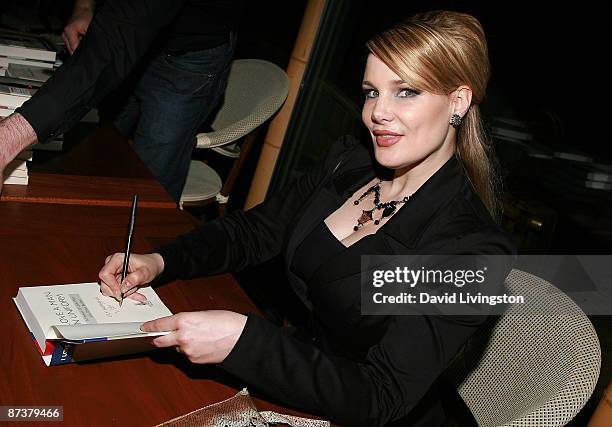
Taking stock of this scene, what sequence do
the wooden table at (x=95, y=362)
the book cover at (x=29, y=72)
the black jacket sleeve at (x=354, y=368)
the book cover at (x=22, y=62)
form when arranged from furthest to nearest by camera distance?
the book cover at (x=22, y=62)
the book cover at (x=29, y=72)
the black jacket sleeve at (x=354, y=368)
the wooden table at (x=95, y=362)

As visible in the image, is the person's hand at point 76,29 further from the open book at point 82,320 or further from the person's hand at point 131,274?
the open book at point 82,320

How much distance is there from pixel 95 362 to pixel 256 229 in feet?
2.49

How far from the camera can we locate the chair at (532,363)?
146cm

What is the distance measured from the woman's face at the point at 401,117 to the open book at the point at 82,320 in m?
0.59

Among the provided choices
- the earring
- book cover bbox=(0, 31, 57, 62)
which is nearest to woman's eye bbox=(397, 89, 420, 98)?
the earring

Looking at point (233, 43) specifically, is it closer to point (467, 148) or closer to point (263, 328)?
point (467, 148)

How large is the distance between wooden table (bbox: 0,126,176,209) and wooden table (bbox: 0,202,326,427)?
0.14 ft

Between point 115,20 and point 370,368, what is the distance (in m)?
1.12

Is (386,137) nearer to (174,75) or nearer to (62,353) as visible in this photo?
(62,353)

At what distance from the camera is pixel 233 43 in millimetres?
2738

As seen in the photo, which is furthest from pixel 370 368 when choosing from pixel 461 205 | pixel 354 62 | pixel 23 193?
pixel 354 62

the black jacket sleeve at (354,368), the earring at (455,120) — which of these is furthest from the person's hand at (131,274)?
the earring at (455,120)

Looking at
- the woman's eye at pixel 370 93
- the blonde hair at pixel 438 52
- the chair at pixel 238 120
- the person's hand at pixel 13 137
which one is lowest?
the chair at pixel 238 120

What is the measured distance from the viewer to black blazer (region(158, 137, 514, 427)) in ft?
4.35
